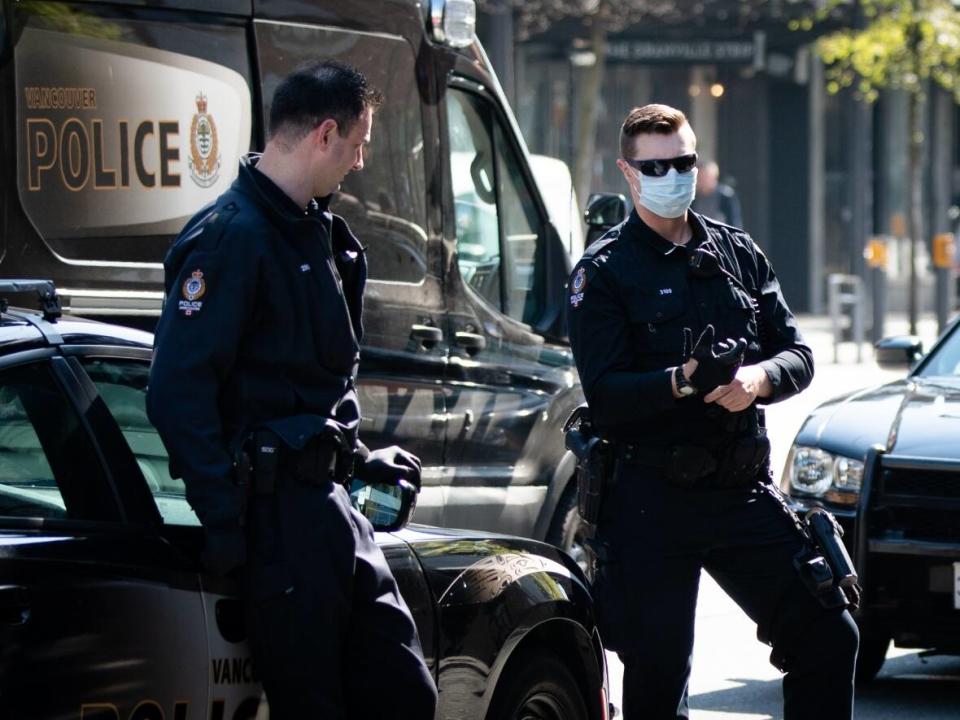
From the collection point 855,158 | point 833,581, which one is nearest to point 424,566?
point 833,581

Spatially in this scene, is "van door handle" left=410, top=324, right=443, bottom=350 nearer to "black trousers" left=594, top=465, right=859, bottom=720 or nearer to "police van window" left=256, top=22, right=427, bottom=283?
"police van window" left=256, top=22, right=427, bottom=283

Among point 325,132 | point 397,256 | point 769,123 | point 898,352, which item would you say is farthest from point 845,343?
point 325,132

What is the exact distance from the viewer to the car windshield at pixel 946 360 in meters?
7.17

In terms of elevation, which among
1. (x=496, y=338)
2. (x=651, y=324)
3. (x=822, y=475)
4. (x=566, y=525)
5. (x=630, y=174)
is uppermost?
(x=630, y=174)

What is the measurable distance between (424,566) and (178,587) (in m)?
0.70

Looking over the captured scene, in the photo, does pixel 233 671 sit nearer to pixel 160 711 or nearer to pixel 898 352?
pixel 160 711

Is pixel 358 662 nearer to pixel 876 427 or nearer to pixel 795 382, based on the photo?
pixel 795 382

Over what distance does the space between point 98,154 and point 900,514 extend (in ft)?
9.37

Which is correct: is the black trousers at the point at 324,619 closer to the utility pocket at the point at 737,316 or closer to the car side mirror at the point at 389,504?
the car side mirror at the point at 389,504

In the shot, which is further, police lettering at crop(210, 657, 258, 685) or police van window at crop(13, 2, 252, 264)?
police van window at crop(13, 2, 252, 264)

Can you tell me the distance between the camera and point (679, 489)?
172 inches

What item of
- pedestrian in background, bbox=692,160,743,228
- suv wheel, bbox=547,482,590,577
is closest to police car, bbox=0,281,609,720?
suv wheel, bbox=547,482,590,577

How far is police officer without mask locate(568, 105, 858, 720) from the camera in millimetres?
4328

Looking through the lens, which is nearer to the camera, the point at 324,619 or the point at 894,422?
the point at 324,619
